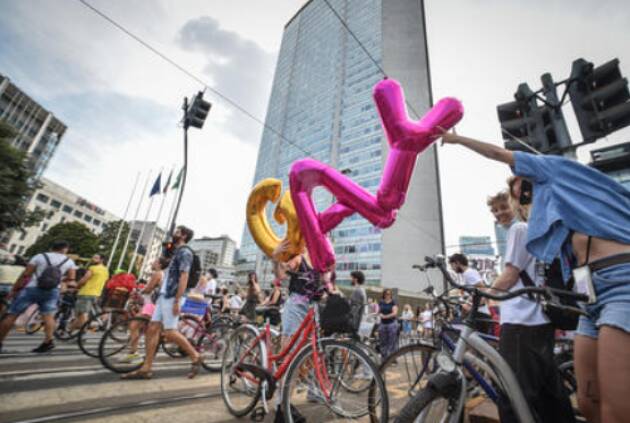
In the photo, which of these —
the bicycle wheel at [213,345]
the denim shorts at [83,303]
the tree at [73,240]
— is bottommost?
the bicycle wheel at [213,345]

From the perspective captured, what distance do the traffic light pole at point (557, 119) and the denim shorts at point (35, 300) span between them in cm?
797

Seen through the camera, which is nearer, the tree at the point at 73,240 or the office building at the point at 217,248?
the tree at the point at 73,240

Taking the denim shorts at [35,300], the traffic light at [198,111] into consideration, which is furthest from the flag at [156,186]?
the denim shorts at [35,300]

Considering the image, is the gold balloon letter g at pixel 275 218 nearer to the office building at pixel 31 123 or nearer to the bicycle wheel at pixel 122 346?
the bicycle wheel at pixel 122 346

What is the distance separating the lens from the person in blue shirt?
102cm

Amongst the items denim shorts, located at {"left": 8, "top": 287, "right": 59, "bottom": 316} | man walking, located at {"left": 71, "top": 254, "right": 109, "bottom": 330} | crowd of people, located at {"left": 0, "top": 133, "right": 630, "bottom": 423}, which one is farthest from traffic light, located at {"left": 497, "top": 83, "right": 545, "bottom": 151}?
man walking, located at {"left": 71, "top": 254, "right": 109, "bottom": 330}

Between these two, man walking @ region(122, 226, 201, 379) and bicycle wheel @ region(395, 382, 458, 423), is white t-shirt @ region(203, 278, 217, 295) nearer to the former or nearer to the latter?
man walking @ region(122, 226, 201, 379)

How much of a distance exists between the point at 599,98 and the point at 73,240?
46095 millimetres

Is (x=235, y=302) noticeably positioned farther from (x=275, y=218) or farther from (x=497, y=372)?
(x=497, y=372)

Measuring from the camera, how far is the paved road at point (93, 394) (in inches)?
92.6

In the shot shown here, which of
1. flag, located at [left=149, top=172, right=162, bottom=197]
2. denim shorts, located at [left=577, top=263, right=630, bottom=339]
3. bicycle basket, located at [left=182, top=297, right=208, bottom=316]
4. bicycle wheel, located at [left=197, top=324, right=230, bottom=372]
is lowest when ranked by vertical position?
bicycle wheel, located at [left=197, top=324, right=230, bottom=372]

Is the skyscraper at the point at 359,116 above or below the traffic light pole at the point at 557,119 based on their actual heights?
above

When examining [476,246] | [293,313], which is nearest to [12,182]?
[293,313]

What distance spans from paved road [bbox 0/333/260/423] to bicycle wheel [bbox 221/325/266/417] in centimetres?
14
